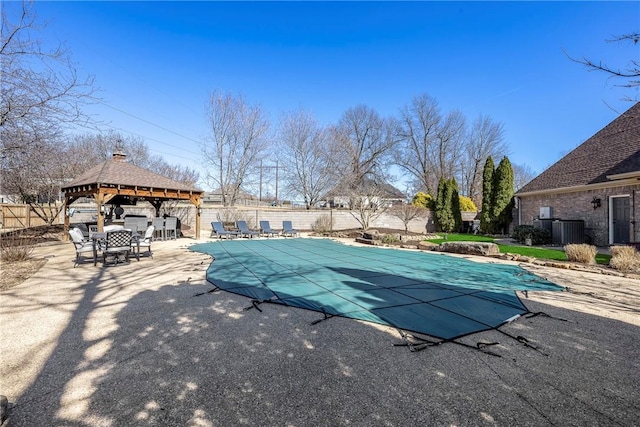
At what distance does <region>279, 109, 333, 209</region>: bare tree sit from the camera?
23.5 meters

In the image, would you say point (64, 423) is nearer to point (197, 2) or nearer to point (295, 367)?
point (295, 367)

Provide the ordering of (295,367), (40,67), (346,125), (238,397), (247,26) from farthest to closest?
(346,125), (247,26), (40,67), (295,367), (238,397)

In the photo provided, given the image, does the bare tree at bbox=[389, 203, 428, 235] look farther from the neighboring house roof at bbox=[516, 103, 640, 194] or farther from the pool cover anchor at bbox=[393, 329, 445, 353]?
the pool cover anchor at bbox=[393, 329, 445, 353]

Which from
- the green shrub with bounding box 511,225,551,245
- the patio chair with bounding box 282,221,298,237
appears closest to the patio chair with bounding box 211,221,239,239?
the patio chair with bounding box 282,221,298,237

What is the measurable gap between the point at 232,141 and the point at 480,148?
82.5 feet

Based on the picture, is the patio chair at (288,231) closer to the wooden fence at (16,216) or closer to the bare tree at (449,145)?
the wooden fence at (16,216)

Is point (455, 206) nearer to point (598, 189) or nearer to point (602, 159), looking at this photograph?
point (602, 159)

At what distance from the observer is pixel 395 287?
5188 millimetres

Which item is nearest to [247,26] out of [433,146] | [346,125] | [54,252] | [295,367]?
[54,252]

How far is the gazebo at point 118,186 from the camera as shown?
36.9ft

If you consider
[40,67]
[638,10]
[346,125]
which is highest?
[346,125]

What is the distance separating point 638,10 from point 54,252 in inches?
568

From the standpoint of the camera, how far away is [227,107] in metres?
22.6

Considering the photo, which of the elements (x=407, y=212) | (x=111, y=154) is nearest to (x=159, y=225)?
(x=407, y=212)
